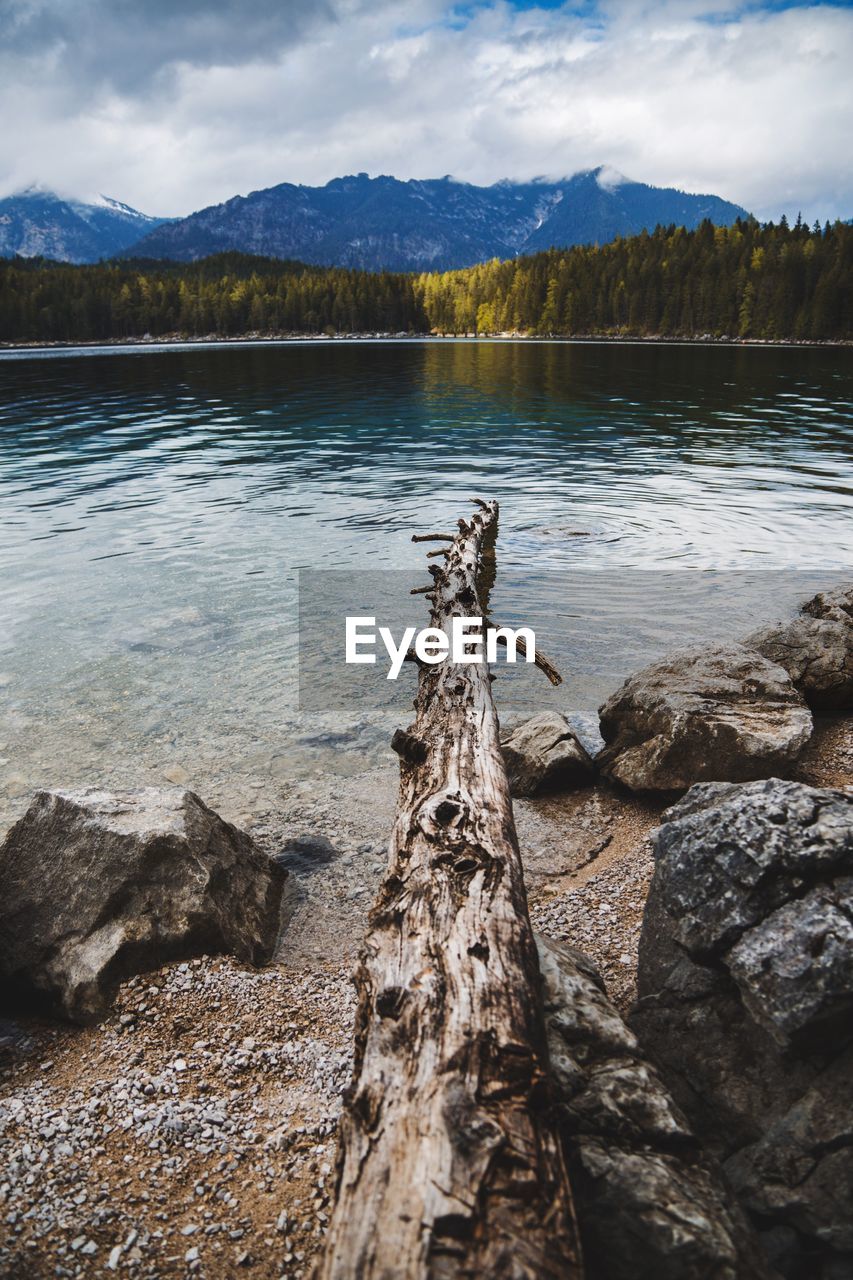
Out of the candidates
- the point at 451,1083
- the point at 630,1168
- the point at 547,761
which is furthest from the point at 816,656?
the point at 451,1083

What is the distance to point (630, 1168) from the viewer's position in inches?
117

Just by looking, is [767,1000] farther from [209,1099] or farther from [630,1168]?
[209,1099]

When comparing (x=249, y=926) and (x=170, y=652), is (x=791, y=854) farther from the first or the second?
(x=170, y=652)

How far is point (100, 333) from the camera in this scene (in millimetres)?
182875

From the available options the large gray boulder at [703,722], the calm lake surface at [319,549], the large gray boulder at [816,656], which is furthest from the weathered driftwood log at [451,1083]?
the large gray boulder at [816,656]

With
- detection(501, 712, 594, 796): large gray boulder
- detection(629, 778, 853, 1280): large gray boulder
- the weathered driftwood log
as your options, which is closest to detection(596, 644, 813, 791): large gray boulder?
detection(501, 712, 594, 796): large gray boulder

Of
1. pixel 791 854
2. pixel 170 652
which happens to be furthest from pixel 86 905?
pixel 170 652

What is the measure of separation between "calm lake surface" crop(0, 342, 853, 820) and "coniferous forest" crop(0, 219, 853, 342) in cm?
11153

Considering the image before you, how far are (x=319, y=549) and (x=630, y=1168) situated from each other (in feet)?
51.0

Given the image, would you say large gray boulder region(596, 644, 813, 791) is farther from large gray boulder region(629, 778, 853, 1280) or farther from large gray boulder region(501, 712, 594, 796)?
large gray boulder region(629, 778, 853, 1280)

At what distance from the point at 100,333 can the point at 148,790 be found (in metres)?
208

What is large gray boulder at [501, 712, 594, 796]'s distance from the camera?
7809mm

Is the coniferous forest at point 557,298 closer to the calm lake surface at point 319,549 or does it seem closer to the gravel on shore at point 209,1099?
the calm lake surface at point 319,549

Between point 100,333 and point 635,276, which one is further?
point 100,333
